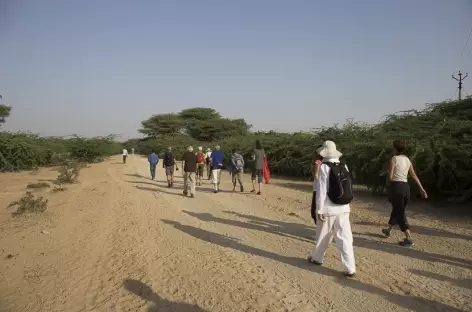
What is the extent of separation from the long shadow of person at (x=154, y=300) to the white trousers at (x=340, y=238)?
1.93 metres

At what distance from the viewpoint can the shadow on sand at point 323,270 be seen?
3990 millimetres

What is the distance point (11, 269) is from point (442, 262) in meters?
6.58

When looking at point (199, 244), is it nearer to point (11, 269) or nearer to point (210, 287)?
point (210, 287)

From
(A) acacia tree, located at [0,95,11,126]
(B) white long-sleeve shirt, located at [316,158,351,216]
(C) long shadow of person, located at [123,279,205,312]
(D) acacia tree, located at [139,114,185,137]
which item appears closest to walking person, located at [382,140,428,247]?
(B) white long-sleeve shirt, located at [316,158,351,216]

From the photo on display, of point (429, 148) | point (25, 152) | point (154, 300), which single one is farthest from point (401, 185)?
point (25, 152)

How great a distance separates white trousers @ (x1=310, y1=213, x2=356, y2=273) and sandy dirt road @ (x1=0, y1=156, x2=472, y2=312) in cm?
21

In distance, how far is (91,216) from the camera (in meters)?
9.84

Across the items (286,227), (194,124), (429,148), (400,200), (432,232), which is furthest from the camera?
(194,124)

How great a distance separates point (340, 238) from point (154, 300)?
2.42 metres

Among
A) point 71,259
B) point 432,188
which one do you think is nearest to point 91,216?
point 71,259

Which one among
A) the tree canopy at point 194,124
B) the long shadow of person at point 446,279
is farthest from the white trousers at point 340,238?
the tree canopy at point 194,124

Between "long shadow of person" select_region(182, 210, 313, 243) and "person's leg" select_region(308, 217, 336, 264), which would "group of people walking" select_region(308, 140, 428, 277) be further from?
"long shadow of person" select_region(182, 210, 313, 243)

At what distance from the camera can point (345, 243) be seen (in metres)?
4.74

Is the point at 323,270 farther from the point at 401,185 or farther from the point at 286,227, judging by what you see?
the point at 286,227
